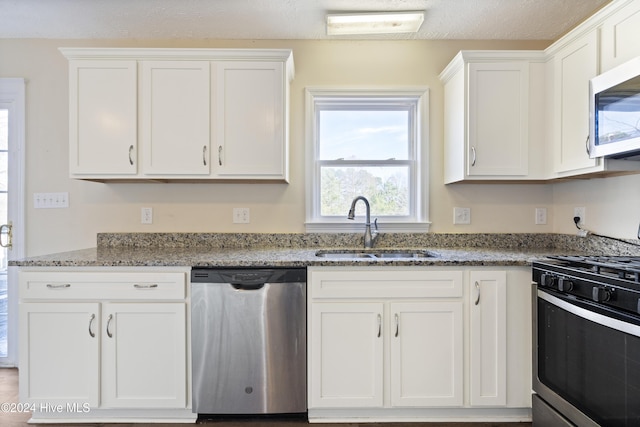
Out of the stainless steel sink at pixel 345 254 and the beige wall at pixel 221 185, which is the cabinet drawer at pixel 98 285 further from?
the stainless steel sink at pixel 345 254

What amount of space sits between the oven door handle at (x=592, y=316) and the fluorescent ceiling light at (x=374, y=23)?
1.75m

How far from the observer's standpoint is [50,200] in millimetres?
2539

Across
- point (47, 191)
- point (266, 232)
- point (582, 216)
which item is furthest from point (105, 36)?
point (582, 216)

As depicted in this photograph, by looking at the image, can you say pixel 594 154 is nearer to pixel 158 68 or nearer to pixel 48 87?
pixel 158 68

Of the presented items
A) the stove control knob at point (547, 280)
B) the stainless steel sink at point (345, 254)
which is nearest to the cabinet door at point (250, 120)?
→ the stainless steel sink at point (345, 254)

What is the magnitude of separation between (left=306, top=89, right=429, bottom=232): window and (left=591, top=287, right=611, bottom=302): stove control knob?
4.20 feet

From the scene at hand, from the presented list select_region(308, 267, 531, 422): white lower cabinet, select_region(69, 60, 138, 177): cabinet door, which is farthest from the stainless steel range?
select_region(69, 60, 138, 177): cabinet door

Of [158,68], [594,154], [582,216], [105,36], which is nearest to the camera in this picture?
[594,154]

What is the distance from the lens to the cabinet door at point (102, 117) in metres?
2.18

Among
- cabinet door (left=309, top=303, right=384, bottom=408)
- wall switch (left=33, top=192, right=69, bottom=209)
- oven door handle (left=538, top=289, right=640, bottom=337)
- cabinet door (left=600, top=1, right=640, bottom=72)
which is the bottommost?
cabinet door (left=309, top=303, right=384, bottom=408)

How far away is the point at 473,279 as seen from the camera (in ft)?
6.22

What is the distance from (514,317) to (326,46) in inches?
84.8

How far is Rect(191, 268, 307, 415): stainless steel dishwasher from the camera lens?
1.86m

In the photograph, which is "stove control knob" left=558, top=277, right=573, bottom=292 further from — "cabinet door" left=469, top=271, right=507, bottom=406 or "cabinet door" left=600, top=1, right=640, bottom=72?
"cabinet door" left=600, top=1, right=640, bottom=72
